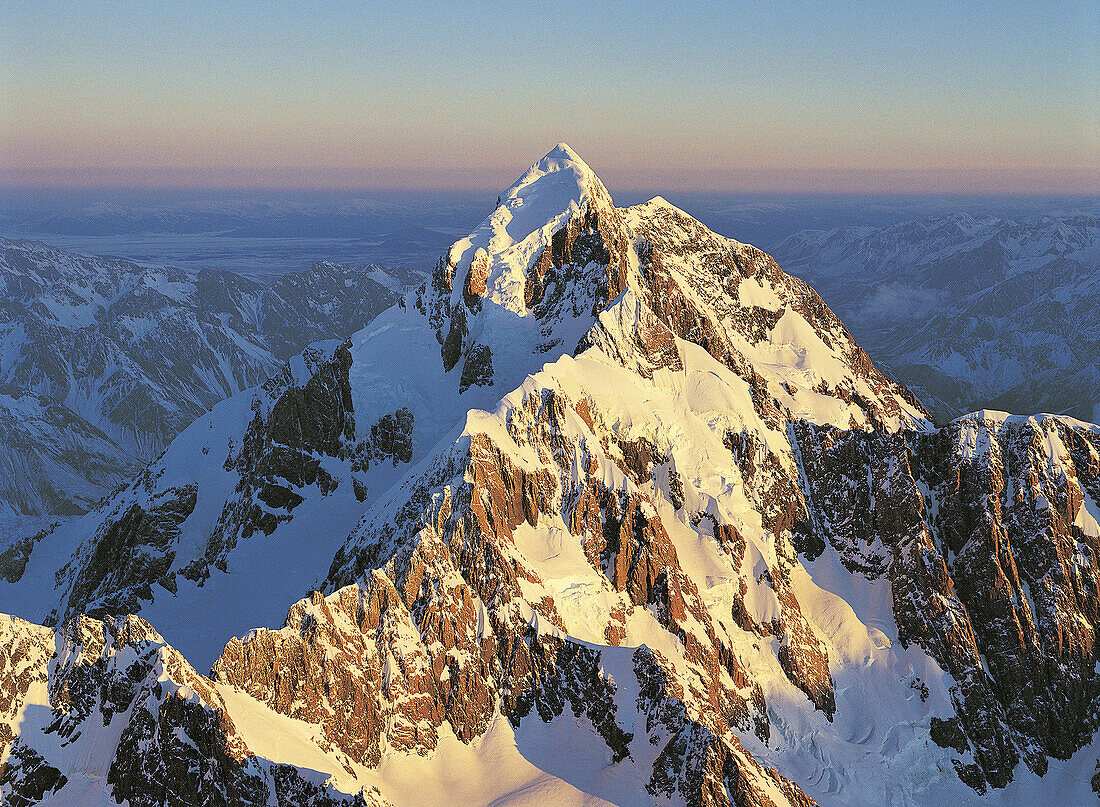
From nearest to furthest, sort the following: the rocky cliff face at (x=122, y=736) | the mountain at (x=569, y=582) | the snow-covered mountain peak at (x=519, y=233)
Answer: the rocky cliff face at (x=122, y=736) → the mountain at (x=569, y=582) → the snow-covered mountain peak at (x=519, y=233)

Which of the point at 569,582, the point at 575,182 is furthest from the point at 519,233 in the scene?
the point at 569,582

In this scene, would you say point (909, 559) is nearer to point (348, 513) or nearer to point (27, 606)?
point (348, 513)

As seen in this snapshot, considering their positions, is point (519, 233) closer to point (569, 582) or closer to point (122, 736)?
point (569, 582)

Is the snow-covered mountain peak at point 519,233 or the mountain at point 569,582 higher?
the snow-covered mountain peak at point 519,233

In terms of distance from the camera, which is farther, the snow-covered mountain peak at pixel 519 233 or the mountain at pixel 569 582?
the snow-covered mountain peak at pixel 519 233

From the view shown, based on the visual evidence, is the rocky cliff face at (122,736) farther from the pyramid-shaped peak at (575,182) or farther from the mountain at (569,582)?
the pyramid-shaped peak at (575,182)

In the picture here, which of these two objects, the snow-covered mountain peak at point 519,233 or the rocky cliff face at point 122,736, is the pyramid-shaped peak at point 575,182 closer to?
the snow-covered mountain peak at point 519,233

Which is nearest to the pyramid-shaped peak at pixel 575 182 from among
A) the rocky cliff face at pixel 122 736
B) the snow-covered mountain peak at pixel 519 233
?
the snow-covered mountain peak at pixel 519 233

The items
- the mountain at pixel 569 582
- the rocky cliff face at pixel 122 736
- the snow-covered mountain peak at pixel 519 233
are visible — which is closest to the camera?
the rocky cliff face at pixel 122 736

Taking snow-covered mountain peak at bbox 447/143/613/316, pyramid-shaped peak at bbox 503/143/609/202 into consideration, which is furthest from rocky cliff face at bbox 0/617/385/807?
pyramid-shaped peak at bbox 503/143/609/202
